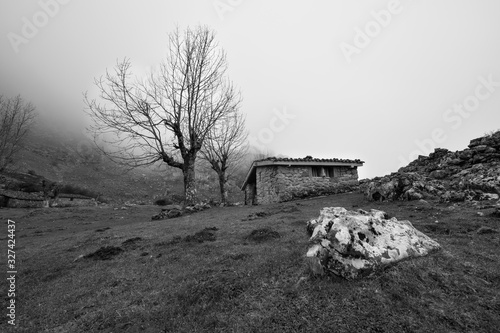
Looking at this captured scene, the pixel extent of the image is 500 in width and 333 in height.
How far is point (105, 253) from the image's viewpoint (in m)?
7.55

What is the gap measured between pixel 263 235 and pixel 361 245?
12.5 feet

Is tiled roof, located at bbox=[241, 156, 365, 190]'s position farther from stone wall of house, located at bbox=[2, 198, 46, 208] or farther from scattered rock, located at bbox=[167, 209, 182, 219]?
stone wall of house, located at bbox=[2, 198, 46, 208]

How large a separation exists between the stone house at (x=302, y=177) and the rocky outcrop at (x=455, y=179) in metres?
6.17

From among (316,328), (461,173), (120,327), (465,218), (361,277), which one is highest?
(461,173)

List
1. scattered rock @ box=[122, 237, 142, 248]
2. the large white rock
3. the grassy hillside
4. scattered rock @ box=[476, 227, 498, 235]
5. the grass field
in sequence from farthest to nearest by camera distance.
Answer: the grassy hillside
scattered rock @ box=[122, 237, 142, 248]
scattered rock @ box=[476, 227, 498, 235]
the large white rock
the grass field

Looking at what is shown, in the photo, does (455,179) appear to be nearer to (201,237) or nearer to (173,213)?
(201,237)

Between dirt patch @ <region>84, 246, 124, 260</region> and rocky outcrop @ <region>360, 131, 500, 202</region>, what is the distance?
45.5 feet

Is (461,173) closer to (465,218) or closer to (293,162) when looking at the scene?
(465,218)

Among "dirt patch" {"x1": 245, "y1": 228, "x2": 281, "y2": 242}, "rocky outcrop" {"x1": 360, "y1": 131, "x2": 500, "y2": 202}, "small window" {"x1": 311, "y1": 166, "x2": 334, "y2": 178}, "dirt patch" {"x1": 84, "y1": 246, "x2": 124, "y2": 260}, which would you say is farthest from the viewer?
"small window" {"x1": 311, "y1": 166, "x2": 334, "y2": 178}

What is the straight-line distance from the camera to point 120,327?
3.76 meters

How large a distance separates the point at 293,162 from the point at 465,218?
14.4 meters

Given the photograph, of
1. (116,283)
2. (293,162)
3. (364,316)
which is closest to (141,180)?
(293,162)

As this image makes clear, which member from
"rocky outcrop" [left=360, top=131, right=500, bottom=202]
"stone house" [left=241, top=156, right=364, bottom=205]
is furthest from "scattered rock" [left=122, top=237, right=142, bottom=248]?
"stone house" [left=241, top=156, right=364, bottom=205]

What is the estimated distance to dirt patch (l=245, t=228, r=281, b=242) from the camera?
753 cm
